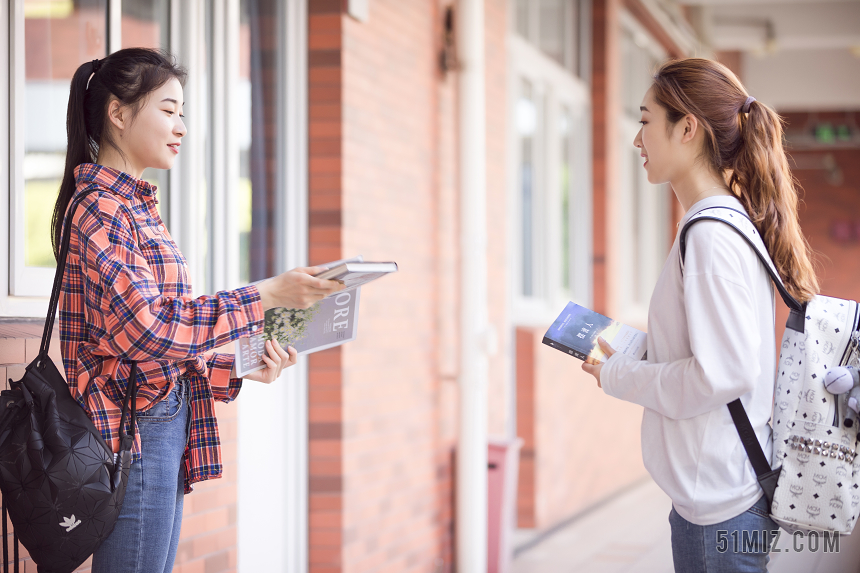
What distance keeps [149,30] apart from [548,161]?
3653 mm

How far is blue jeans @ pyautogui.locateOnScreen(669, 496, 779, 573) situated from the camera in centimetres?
152

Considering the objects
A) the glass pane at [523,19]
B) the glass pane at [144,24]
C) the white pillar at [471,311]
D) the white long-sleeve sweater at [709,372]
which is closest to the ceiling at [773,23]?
the glass pane at [523,19]

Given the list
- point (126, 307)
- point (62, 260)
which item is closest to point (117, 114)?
point (62, 260)

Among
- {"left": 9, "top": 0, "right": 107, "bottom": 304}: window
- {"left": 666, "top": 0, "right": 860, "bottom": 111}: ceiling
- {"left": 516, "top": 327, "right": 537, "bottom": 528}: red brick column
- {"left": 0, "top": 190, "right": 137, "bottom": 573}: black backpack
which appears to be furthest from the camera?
{"left": 666, "top": 0, "right": 860, "bottom": 111}: ceiling

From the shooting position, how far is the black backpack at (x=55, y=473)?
1.43 meters

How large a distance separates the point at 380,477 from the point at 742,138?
2302 mm

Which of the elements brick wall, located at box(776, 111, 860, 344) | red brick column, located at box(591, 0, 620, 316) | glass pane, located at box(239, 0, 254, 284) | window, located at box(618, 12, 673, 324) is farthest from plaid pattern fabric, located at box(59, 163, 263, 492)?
brick wall, located at box(776, 111, 860, 344)

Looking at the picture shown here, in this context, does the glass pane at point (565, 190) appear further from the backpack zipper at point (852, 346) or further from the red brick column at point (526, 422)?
the backpack zipper at point (852, 346)

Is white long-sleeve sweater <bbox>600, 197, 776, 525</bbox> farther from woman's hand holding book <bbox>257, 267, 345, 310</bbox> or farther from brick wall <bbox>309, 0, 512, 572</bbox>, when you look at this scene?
brick wall <bbox>309, 0, 512, 572</bbox>

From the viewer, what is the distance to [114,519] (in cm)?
149

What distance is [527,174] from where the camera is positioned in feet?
18.8

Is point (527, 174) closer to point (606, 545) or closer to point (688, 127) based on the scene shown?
point (606, 545)

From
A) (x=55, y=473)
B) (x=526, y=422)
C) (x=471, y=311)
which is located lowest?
(x=526, y=422)

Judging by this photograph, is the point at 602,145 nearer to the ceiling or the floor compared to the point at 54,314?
nearer to the ceiling
